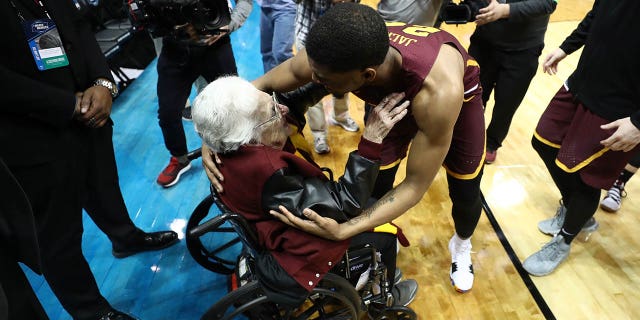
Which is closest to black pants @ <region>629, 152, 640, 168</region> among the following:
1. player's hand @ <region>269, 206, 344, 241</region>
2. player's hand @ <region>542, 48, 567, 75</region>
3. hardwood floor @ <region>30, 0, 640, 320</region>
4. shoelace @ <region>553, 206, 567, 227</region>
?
hardwood floor @ <region>30, 0, 640, 320</region>

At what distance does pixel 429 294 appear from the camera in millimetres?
1938

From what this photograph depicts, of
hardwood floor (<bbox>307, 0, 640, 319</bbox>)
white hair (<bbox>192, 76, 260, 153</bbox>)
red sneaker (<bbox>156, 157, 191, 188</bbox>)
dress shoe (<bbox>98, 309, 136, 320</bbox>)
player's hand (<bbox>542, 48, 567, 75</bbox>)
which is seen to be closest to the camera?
white hair (<bbox>192, 76, 260, 153</bbox>)

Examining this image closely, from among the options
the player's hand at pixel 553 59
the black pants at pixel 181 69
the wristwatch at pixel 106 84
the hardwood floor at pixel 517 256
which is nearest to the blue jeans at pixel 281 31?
the black pants at pixel 181 69

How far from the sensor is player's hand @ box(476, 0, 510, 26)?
2.03 meters

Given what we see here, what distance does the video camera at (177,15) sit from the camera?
181 centimetres

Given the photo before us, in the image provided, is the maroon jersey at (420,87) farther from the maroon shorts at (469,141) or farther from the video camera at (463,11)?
the video camera at (463,11)

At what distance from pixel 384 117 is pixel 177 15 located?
125cm

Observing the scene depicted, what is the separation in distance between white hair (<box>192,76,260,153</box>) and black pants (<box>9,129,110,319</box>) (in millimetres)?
653

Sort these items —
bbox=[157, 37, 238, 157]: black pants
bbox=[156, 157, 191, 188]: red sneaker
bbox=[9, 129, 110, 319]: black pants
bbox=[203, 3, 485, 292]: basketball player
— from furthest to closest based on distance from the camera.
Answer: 1. bbox=[156, 157, 191, 188]: red sneaker
2. bbox=[157, 37, 238, 157]: black pants
3. bbox=[9, 129, 110, 319]: black pants
4. bbox=[203, 3, 485, 292]: basketball player

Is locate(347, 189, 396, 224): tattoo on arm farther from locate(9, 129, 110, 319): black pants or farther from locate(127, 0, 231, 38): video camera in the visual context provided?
locate(127, 0, 231, 38): video camera

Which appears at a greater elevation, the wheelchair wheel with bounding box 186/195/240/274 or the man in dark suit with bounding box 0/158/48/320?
the man in dark suit with bounding box 0/158/48/320

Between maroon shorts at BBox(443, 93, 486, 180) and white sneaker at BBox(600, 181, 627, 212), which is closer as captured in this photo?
maroon shorts at BBox(443, 93, 486, 180)

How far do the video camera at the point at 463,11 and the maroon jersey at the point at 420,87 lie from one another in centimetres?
72

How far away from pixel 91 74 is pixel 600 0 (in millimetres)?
2209
